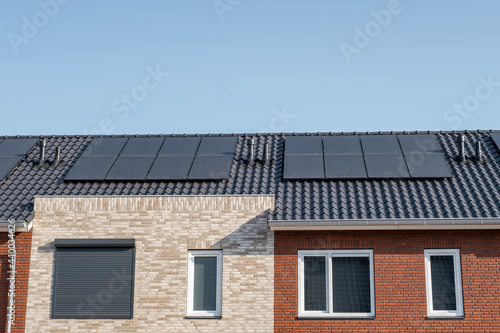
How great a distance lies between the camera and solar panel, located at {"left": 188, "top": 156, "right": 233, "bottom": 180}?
14.5 metres

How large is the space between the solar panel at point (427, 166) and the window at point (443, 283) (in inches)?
86.7

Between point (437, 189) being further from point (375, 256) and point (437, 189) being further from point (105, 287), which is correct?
point (105, 287)

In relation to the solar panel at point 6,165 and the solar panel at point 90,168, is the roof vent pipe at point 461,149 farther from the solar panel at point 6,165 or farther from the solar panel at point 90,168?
the solar panel at point 6,165

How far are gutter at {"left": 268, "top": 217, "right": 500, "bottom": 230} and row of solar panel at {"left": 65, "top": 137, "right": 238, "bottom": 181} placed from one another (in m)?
2.56

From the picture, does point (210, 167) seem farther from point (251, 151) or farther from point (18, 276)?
point (18, 276)

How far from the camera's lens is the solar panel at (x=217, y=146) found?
1562 centimetres

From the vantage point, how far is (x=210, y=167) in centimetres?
1482

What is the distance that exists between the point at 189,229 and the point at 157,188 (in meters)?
1.63

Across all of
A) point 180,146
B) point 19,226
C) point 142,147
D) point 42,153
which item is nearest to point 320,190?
point 180,146

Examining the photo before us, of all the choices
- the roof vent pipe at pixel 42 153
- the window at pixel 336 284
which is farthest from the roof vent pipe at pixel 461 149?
the roof vent pipe at pixel 42 153

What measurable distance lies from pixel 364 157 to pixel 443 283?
12.6 ft

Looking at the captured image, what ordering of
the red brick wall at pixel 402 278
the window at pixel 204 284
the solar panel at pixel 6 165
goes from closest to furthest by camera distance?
the red brick wall at pixel 402 278
the window at pixel 204 284
the solar panel at pixel 6 165

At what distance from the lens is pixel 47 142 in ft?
56.5

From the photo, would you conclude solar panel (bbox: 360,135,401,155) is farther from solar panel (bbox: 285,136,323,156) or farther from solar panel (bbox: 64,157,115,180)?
solar panel (bbox: 64,157,115,180)
